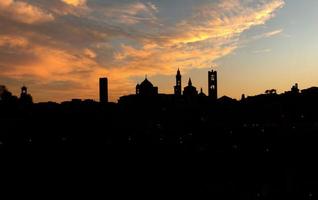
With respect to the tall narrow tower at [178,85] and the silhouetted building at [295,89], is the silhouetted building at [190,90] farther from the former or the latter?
the silhouetted building at [295,89]

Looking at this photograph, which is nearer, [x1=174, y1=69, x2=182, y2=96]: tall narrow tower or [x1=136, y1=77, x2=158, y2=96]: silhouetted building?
[x1=136, y1=77, x2=158, y2=96]: silhouetted building

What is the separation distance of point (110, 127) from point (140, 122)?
9.84 metres

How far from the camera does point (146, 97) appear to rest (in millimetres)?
132125

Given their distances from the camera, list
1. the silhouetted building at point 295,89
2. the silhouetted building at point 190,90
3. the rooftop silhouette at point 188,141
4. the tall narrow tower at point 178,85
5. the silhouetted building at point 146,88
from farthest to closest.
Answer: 1. the silhouetted building at point 190,90
2. the tall narrow tower at point 178,85
3. the silhouetted building at point 146,88
4. the silhouetted building at point 295,89
5. the rooftop silhouette at point 188,141

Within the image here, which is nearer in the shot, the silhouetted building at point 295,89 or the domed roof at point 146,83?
the silhouetted building at point 295,89

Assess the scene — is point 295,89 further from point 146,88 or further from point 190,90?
point 146,88

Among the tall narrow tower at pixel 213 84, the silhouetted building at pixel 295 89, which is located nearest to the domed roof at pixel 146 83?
the tall narrow tower at pixel 213 84

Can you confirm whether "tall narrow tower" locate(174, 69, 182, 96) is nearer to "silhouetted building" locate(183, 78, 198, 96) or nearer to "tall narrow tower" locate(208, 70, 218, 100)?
"silhouetted building" locate(183, 78, 198, 96)

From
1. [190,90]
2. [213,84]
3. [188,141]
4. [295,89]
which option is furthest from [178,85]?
[188,141]

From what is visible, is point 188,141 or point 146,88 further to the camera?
point 146,88

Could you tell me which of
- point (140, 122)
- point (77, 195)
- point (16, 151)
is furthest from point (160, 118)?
point (77, 195)

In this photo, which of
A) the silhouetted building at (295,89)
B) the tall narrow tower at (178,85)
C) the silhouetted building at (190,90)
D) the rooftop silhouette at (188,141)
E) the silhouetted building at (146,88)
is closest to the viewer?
the rooftop silhouette at (188,141)

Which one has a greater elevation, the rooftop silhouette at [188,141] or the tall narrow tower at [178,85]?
the tall narrow tower at [178,85]

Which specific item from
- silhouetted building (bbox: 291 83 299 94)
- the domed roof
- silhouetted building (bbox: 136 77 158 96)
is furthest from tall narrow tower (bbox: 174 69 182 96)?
silhouetted building (bbox: 291 83 299 94)
